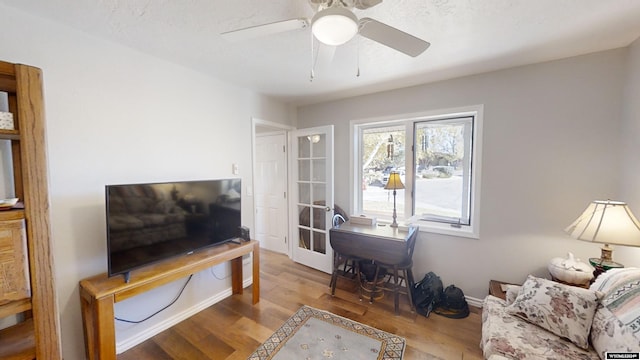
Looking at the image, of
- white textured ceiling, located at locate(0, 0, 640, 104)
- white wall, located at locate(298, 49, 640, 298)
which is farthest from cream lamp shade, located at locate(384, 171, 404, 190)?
white textured ceiling, located at locate(0, 0, 640, 104)

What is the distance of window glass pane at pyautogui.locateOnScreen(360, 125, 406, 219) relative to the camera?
293cm

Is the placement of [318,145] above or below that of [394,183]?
above

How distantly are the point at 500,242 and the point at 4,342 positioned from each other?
347cm

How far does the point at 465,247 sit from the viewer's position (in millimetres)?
2469

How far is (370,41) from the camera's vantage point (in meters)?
1.75

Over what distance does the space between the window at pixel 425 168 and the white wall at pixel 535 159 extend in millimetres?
154

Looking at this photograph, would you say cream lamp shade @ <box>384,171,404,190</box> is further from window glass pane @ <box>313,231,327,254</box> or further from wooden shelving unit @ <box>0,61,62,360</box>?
wooden shelving unit @ <box>0,61,62,360</box>

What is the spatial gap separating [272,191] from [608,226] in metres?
3.54

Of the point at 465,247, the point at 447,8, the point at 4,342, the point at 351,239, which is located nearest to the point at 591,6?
the point at 447,8

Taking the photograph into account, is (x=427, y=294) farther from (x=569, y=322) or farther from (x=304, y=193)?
(x=304, y=193)

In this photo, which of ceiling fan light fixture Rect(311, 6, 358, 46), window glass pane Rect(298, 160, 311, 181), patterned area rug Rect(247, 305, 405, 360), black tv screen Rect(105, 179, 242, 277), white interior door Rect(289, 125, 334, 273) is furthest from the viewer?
window glass pane Rect(298, 160, 311, 181)

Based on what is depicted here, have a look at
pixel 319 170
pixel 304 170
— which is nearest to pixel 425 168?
pixel 319 170

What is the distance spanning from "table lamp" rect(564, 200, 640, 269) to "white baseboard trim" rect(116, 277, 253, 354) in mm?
3048

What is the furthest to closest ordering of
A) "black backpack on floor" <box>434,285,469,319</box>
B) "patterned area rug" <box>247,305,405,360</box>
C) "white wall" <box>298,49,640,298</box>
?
"black backpack on floor" <box>434,285,469,319</box> < "white wall" <box>298,49,640,298</box> < "patterned area rug" <box>247,305,405,360</box>
